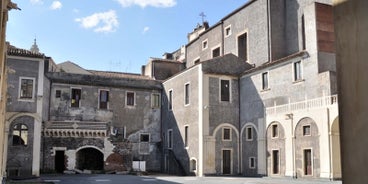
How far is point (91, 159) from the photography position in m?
36.2

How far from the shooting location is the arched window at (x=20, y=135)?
29.3 meters

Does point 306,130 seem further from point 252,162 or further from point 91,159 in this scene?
point 91,159

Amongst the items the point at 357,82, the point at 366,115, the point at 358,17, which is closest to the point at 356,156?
the point at 366,115

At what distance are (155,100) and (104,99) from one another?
4.77m

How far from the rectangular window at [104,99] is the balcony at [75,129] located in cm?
184

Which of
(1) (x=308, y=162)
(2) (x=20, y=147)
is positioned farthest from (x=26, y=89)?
(1) (x=308, y=162)

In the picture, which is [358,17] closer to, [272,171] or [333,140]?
[333,140]

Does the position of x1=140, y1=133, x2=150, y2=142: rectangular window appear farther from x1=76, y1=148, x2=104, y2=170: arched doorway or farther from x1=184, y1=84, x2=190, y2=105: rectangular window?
x1=184, y1=84, x2=190, y2=105: rectangular window

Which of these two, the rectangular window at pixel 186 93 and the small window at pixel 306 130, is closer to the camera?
the small window at pixel 306 130

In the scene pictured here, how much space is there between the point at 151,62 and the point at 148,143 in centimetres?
962

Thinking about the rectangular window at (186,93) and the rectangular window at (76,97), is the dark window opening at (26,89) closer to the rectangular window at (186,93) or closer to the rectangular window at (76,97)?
the rectangular window at (76,97)

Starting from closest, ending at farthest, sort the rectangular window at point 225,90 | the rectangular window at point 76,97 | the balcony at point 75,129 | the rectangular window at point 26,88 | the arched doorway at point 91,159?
the rectangular window at point 26,88
the rectangular window at point 225,90
the balcony at point 75,129
the arched doorway at point 91,159
the rectangular window at point 76,97

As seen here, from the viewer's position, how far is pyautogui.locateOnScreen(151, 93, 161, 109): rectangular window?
3862 cm

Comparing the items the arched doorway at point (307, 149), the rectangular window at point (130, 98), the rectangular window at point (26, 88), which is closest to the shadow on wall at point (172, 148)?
the rectangular window at point (130, 98)
